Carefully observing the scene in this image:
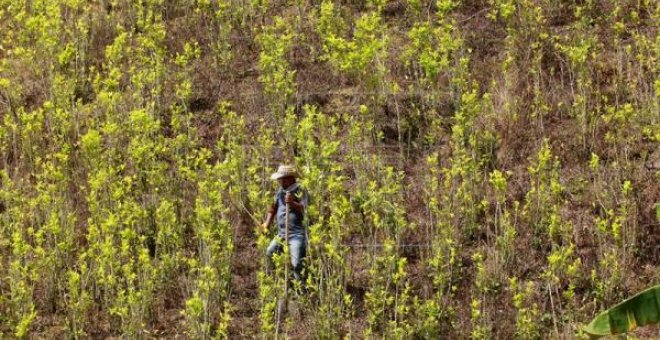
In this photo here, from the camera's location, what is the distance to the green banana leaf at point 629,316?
534cm

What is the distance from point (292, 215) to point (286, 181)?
0.98ft

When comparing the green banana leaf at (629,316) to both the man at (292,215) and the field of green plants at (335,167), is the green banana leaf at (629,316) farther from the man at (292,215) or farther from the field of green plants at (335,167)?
the man at (292,215)

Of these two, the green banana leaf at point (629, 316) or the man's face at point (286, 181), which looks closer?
the green banana leaf at point (629, 316)

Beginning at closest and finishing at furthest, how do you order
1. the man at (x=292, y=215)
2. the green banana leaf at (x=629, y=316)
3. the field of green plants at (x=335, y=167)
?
the green banana leaf at (x=629, y=316), the field of green plants at (x=335, y=167), the man at (x=292, y=215)

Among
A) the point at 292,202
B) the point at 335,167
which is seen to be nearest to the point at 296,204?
the point at 292,202

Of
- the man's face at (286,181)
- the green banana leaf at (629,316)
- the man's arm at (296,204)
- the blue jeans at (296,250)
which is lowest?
the blue jeans at (296,250)

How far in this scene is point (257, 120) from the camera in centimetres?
978

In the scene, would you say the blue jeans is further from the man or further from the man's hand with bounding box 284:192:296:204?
the man's hand with bounding box 284:192:296:204

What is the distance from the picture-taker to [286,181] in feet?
25.1

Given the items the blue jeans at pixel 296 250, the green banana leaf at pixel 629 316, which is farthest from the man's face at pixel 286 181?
the green banana leaf at pixel 629 316

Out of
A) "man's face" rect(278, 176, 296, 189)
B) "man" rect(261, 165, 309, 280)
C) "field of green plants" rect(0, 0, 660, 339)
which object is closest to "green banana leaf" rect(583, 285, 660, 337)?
"field of green plants" rect(0, 0, 660, 339)

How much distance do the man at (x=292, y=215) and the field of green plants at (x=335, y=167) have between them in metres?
0.15

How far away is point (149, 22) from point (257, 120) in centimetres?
178

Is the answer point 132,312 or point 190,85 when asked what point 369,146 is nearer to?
point 190,85
